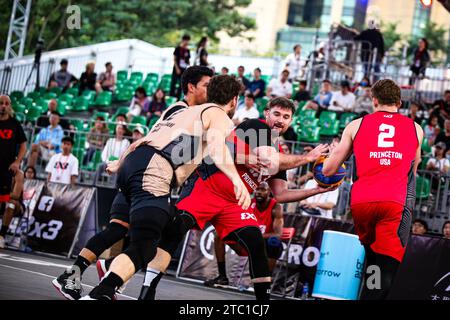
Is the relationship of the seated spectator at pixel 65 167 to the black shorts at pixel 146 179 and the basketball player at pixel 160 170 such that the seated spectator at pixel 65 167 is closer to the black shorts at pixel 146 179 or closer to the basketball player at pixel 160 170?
the basketball player at pixel 160 170

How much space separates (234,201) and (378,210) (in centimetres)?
125

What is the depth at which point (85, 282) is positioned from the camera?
9.25m

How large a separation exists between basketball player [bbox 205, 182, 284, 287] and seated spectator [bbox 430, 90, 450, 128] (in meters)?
7.32

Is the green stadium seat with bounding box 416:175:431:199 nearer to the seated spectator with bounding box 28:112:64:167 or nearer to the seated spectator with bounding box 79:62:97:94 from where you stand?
the seated spectator with bounding box 28:112:64:167

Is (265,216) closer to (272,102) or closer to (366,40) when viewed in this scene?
(272,102)

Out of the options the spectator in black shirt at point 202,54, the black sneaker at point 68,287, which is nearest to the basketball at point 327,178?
the black sneaker at point 68,287

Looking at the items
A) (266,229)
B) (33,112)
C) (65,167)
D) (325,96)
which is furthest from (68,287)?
(33,112)

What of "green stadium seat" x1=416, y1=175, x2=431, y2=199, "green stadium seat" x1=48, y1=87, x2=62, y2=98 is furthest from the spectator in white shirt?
"green stadium seat" x1=416, y1=175, x2=431, y2=199

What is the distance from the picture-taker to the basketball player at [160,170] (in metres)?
6.48

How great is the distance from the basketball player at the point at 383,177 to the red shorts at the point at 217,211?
0.87 metres

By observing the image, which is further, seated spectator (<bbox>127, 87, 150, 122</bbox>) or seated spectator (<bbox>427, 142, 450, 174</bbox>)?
seated spectator (<bbox>127, 87, 150, 122</bbox>)

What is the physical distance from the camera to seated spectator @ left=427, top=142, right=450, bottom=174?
15263 mm

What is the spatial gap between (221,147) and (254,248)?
1350 millimetres

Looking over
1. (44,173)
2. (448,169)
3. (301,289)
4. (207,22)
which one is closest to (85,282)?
(301,289)
